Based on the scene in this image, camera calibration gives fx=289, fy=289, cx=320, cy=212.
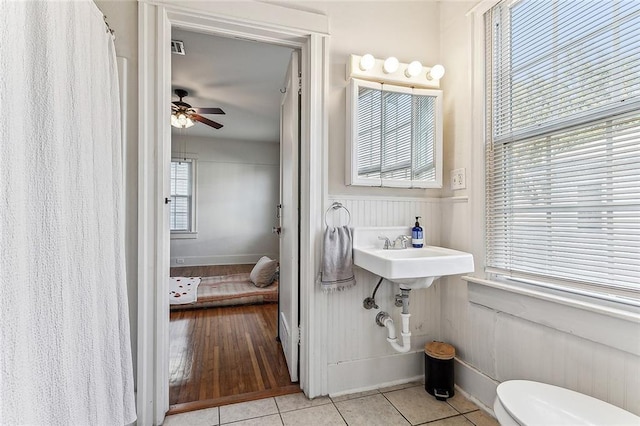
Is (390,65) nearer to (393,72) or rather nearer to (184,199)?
(393,72)

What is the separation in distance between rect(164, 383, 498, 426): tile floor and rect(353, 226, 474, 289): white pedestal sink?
69 centimetres

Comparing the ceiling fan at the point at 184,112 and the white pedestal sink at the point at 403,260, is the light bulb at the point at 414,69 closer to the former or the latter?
the white pedestal sink at the point at 403,260

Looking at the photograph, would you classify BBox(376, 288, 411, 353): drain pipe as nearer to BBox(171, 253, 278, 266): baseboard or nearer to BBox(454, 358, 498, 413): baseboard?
BBox(454, 358, 498, 413): baseboard

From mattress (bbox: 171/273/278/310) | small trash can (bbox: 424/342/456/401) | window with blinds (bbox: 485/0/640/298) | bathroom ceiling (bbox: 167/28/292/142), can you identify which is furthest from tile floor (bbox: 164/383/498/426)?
bathroom ceiling (bbox: 167/28/292/142)

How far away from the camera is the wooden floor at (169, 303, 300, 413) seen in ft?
5.75

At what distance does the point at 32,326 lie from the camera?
0.73 meters

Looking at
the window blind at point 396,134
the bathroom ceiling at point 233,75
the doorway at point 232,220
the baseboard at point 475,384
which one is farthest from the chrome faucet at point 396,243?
the bathroom ceiling at point 233,75

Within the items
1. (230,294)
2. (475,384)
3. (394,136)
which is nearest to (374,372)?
(475,384)

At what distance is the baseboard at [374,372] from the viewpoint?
1759 mm

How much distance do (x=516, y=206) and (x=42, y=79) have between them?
1.92 metres

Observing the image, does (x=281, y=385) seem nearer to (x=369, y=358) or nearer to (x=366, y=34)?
(x=369, y=358)

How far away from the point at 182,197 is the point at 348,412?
479 cm

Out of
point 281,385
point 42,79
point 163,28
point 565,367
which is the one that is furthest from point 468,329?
point 163,28

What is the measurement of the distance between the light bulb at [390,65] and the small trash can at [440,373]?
1.73 m
